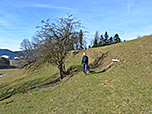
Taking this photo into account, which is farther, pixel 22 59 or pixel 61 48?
pixel 22 59

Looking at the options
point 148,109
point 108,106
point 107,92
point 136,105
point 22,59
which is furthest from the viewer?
point 22,59

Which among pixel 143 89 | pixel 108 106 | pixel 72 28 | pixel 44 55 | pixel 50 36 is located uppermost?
pixel 72 28

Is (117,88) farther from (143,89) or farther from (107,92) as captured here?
(143,89)

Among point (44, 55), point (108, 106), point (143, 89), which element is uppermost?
point (44, 55)

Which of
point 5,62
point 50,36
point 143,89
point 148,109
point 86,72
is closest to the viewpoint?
point 148,109

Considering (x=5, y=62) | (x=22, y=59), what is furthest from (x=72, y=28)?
(x=5, y=62)

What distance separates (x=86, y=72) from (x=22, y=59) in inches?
1717

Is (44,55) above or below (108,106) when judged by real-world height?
above

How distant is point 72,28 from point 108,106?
38.0 ft

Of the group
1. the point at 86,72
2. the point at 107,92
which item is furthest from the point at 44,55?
the point at 107,92

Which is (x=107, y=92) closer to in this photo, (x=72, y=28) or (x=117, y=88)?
(x=117, y=88)

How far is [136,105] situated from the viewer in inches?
215

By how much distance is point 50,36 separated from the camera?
14.5 m

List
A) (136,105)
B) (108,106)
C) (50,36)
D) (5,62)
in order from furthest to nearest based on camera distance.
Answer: (5,62) < (50,36) < (108,106) < (136,105)
